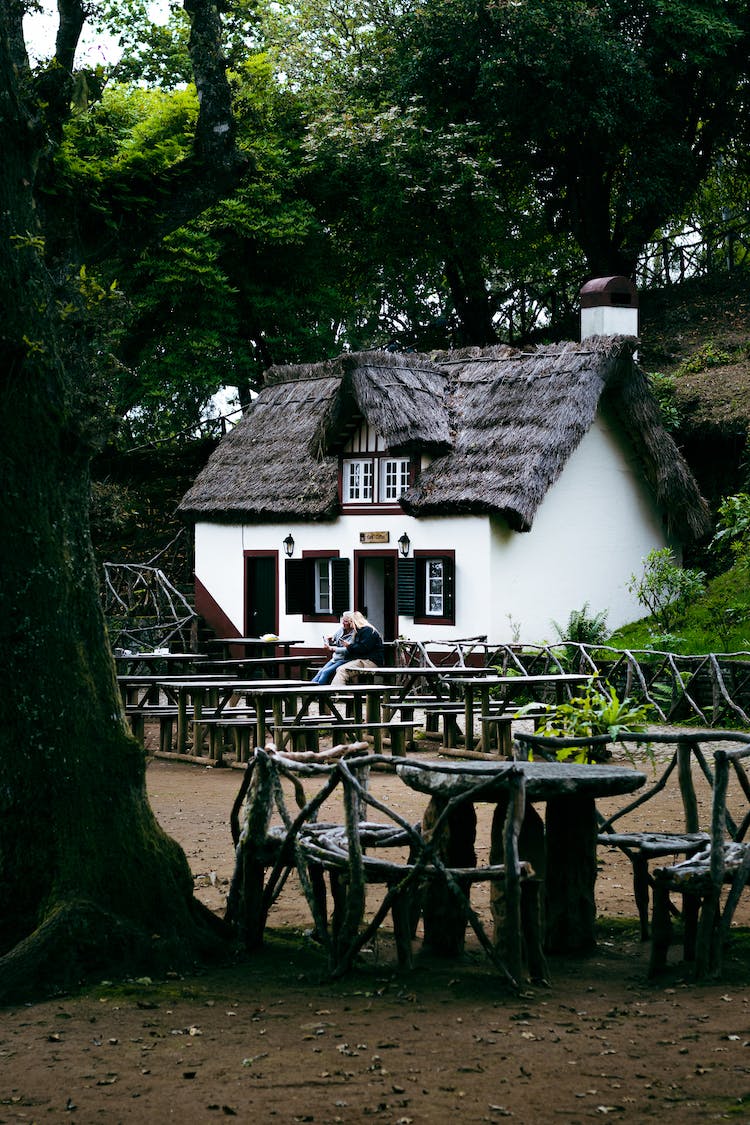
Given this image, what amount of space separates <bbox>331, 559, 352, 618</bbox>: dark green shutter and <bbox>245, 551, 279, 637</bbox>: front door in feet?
6.03

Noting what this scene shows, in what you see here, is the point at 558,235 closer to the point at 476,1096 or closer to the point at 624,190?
the point at 624,190

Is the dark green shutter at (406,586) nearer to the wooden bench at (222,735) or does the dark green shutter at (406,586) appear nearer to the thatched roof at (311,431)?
the thatched roof at (311,431)

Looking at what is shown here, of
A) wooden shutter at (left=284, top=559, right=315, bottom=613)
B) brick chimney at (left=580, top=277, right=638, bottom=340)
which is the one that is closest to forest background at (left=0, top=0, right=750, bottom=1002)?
brick chimney at (left=580, top=277, right=638, bottom=340)

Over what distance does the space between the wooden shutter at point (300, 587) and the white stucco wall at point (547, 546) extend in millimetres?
266

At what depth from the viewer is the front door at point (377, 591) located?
25.5 m

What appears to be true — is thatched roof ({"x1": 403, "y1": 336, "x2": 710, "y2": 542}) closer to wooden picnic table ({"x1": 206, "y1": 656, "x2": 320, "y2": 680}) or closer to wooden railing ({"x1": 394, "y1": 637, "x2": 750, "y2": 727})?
wooden railing ({"x1": 394, "y1": 637, "x2": 750, "y2": 727})

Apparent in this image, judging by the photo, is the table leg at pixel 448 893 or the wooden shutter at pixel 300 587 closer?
the table leg at pixel 448 893

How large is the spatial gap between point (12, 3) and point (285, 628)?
19278 millimetres

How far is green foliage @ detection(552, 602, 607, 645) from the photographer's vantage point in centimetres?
2298

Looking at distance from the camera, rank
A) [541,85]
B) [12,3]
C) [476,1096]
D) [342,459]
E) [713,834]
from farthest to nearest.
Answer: [541,85], [342,459], [12,3], [713,834], [476,1096]

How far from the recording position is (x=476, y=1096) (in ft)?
17.2

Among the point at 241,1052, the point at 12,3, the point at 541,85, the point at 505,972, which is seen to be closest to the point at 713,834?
the point at 505,972

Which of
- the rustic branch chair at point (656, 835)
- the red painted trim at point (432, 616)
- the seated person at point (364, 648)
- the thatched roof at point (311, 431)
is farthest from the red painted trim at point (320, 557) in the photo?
the rustic branch chair at point (656, 835)

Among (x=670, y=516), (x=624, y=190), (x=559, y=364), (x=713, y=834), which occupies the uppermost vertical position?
(x=624, y=190)
